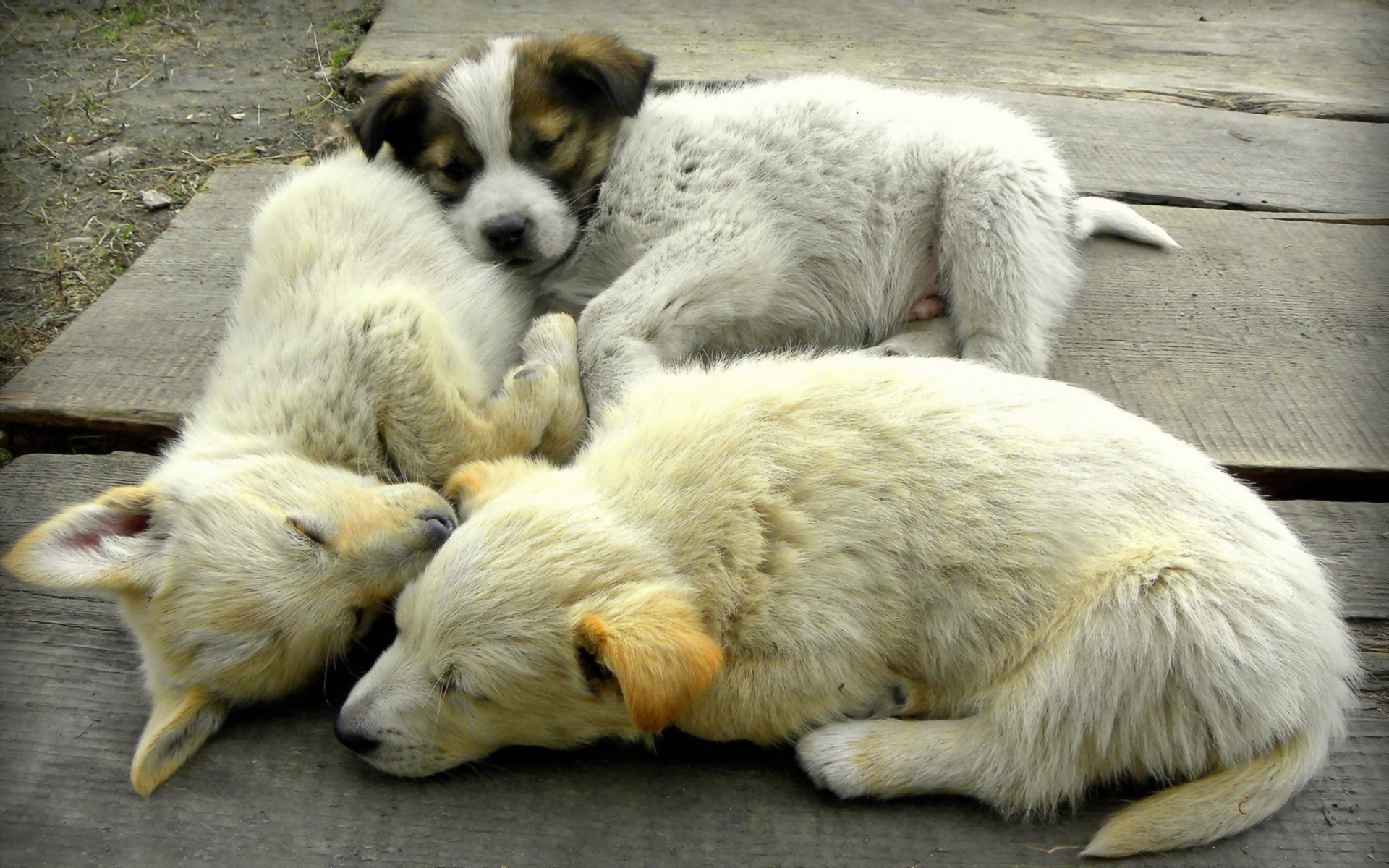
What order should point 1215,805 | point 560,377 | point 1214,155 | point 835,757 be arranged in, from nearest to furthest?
point 1215,805 < point 835,757 < point 560,377 < point 1214,155

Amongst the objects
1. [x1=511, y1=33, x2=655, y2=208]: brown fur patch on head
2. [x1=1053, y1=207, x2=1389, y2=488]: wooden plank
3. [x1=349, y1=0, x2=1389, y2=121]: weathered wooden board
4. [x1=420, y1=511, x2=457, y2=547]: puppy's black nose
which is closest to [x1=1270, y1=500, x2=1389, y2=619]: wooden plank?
[x1=1053, y1=207, x2=1389, y2=488]: wooden plank

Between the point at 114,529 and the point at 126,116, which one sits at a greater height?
the point at 114,529

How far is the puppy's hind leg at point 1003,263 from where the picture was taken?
11.7 ft

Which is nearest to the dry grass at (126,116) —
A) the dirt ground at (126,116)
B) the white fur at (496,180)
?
the dirt ground at (126,116)

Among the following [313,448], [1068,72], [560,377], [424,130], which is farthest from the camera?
[1068,72]

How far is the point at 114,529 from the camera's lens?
8.25ft

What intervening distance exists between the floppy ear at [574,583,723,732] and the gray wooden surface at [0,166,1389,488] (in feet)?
7.05

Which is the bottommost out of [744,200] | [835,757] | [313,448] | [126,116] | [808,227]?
[835,757]

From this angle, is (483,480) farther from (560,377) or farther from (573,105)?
(573,105)

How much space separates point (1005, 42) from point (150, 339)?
5.20 metres

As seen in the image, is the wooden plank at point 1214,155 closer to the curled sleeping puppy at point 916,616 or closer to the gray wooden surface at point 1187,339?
the gray wooden surface at point 1187,339

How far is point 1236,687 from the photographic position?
2.12 metres

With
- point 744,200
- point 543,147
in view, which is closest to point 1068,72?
point 744,200

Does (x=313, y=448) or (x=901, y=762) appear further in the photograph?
(x=313, y=448)
